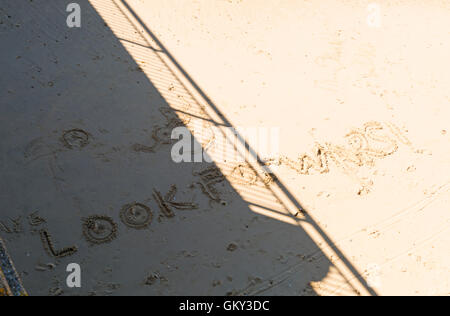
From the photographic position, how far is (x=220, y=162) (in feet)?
21.2

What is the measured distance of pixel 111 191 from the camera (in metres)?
5.88

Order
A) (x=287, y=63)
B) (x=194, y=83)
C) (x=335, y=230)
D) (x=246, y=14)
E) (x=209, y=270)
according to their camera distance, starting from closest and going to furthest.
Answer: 1. (x=209, y=270)
2. (x=335, y=230)
3. (x=194, y=83)
4. (x=287, y=63)
5. (x=246, y=14)

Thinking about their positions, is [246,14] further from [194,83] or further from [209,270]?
[209,270]

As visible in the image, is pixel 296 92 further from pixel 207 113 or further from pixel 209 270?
pixel 209 270

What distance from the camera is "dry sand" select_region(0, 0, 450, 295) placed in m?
5.27

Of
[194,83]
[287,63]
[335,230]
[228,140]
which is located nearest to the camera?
[335,230]

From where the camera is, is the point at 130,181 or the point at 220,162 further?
the point at 220,162

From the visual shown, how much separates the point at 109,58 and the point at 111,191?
3039mm

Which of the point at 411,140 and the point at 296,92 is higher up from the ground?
the point at 296,92

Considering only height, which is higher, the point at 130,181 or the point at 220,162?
the point at 130,181

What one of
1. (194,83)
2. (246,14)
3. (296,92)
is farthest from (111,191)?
(246,14)

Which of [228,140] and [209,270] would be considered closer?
[209,270]

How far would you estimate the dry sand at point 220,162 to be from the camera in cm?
527

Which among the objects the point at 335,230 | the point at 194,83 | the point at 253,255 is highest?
the point at 194,83
